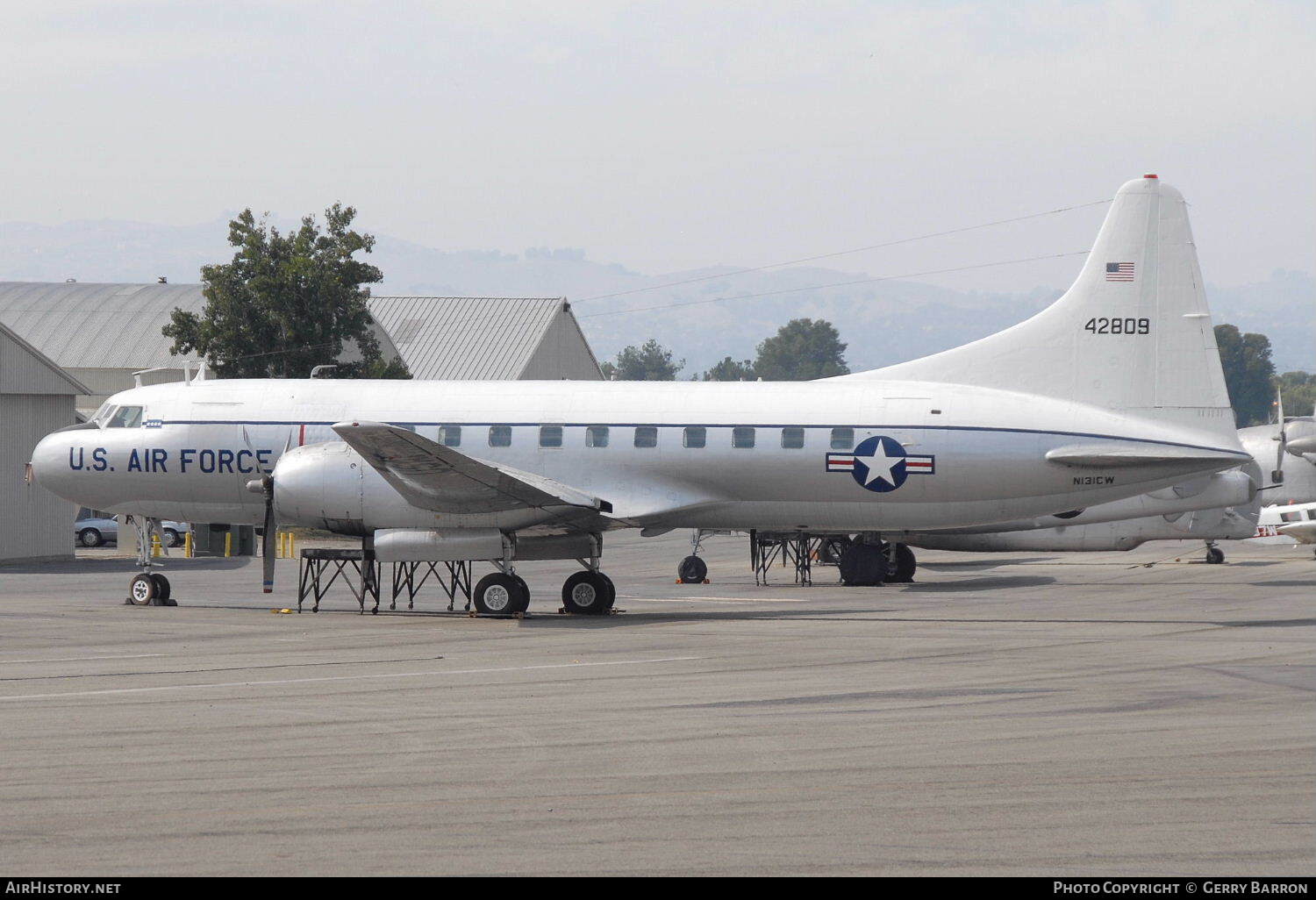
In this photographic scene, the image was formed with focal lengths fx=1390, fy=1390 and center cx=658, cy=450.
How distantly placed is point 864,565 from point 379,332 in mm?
38381

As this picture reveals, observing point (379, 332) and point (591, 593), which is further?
point (379, 332)

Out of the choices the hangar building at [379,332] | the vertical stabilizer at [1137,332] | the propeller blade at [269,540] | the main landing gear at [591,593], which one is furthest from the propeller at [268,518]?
the hangar building at [379,332]

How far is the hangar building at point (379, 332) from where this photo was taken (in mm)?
68938

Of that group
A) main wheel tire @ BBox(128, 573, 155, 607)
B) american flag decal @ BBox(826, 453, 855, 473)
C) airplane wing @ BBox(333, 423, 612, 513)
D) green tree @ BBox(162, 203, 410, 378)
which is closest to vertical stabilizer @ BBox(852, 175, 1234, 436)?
american flag decal @ BBox(826, 453, 855, 473)

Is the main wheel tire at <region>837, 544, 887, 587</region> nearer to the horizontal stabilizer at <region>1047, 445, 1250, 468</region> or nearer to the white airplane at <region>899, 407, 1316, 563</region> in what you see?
the white airplane at <region>899, 407, 1316, 563</region>

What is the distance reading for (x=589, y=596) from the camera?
83.1 ft

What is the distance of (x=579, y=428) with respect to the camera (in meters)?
25.4

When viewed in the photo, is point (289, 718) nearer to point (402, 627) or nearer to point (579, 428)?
point (402, 627)

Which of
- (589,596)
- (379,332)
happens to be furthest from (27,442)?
(589,596)

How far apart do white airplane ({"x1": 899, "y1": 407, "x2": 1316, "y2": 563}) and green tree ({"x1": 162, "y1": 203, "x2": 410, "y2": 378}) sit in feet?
75.2

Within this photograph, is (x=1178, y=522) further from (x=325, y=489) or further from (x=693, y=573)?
(x=325, y=489)

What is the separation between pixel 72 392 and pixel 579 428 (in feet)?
89.0
